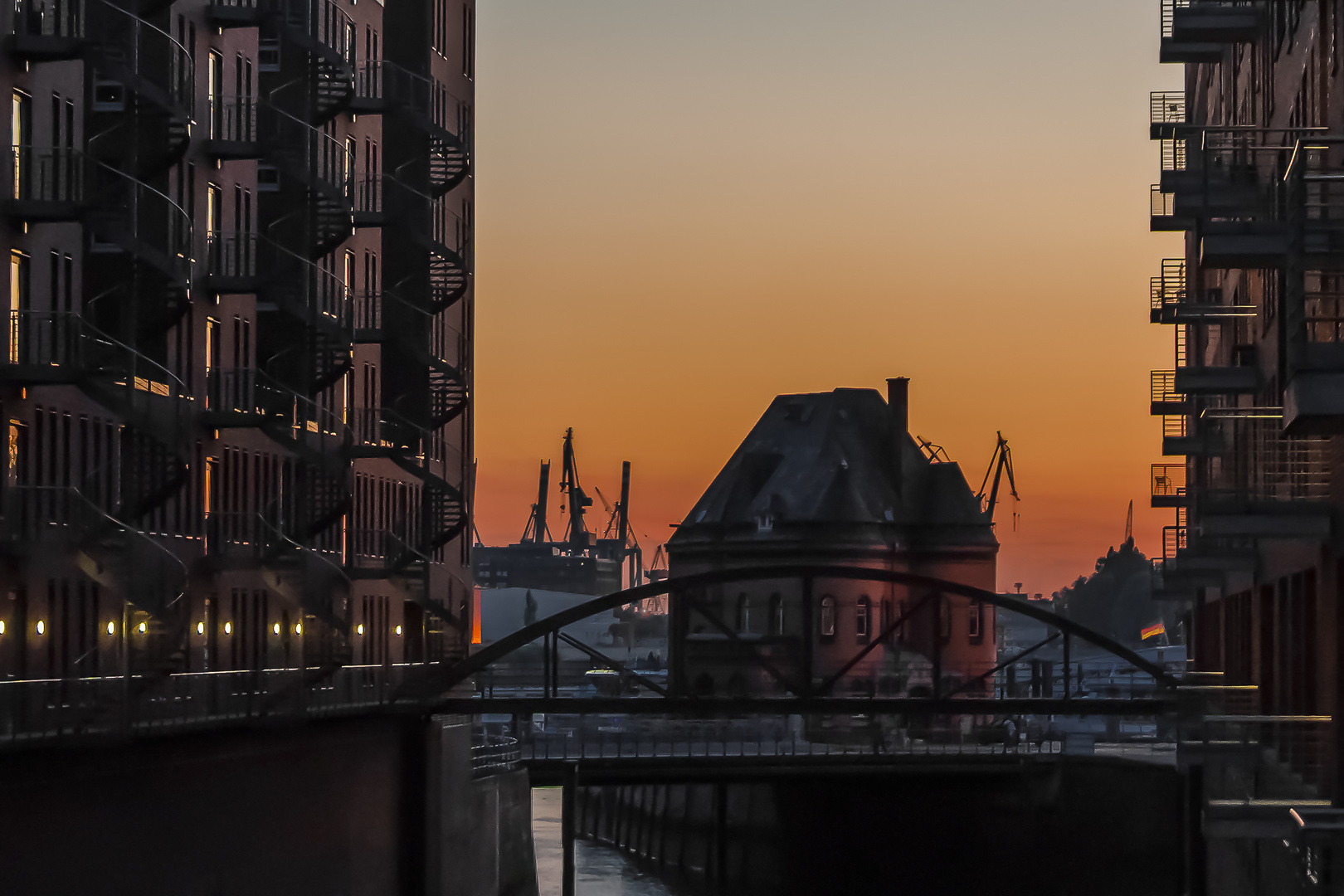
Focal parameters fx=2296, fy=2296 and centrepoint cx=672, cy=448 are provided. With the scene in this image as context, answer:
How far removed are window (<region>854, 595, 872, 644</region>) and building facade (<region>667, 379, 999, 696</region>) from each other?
0.05 m

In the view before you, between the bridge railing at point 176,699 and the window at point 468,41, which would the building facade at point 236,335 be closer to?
the window at point 468,41

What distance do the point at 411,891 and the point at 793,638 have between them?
44198 millimetres

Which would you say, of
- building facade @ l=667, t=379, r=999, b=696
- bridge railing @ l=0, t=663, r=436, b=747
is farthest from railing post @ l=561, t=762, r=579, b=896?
building facade @ l=667, t=379, r=999, b=696

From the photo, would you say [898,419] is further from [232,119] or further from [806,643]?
[232,119]

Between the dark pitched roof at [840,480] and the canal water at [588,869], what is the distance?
15733 millimetres

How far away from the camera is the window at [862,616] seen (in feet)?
290

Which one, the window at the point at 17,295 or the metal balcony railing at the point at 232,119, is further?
the metal balcony railing at the point at 232,119

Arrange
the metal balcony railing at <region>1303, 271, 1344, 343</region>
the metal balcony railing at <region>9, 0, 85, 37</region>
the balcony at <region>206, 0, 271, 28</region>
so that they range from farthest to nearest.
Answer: the balcony at <region>206, 0, 271, 28</region> < the metal balcony railing at <region>9, 0, 85, 37</region> < the metal balcony railing at <region>1303, 271, 1344, 343</region>

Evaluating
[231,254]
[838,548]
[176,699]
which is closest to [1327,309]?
[176,699]

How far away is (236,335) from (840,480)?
171ft

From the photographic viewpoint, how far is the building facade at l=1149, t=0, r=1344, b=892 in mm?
23719

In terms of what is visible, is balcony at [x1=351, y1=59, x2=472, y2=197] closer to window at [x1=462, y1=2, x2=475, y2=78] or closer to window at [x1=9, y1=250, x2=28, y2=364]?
window at [x1=462, y1=2, x2=475, y2=78]

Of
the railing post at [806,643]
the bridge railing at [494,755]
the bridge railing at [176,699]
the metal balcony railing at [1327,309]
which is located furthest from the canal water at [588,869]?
the metal balcony railing at [1327,309]

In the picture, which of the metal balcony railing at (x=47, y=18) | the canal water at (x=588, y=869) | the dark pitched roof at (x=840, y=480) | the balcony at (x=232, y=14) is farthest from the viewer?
the dark pitched roof at (x=840, y=480)
